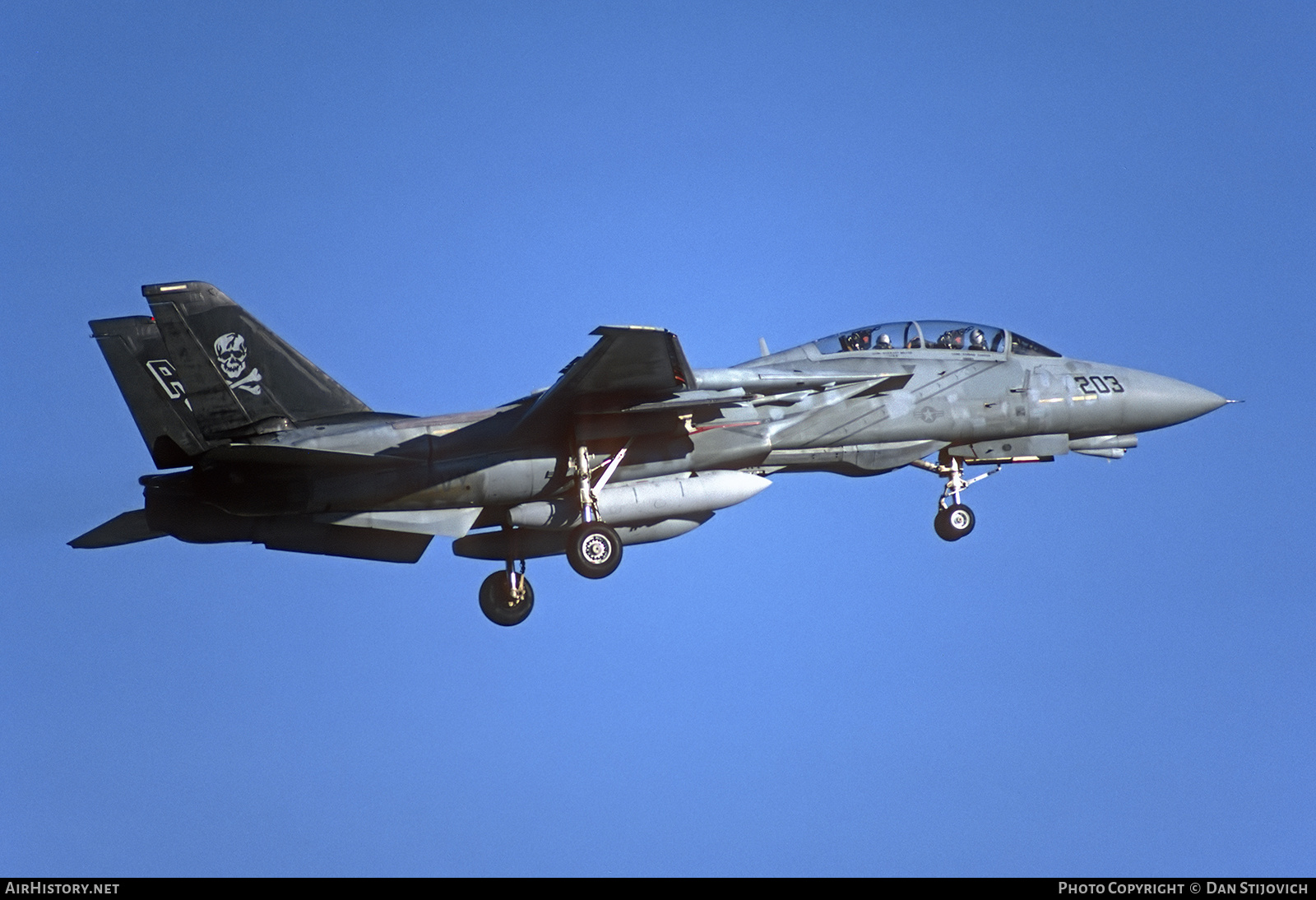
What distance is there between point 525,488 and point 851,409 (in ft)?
14.6

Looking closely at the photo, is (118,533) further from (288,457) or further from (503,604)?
(503,604)

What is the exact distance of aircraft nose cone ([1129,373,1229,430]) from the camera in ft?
67.8

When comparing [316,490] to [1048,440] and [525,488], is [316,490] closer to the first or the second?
[525,488]

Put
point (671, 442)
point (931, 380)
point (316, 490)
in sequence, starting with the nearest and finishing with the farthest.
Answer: point (316, 490), point (671, 442), point (931, 380)

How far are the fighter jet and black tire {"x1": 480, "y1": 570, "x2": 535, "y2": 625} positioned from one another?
156mm

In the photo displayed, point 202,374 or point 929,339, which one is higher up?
point 929,339

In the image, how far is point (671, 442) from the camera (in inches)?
727

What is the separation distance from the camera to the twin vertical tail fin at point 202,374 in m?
17.3

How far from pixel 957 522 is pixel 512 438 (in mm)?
6499

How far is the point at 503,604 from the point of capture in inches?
797

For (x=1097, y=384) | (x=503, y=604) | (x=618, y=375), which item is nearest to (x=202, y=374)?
(x=618, y=375)

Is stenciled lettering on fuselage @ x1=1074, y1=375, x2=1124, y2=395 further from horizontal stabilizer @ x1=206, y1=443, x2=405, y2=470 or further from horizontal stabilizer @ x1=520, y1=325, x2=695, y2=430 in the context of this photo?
horizontal stabilizer @ x1=206, y1=443, x2=405, y2=470

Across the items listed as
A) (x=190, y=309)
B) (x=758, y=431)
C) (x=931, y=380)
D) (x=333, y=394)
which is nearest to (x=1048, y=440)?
(x=931, y=380)

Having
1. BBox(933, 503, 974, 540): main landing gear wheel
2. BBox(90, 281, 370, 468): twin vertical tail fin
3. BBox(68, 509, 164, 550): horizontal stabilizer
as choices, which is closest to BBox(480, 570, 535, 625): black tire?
BBox(90, 281, 370, 468): twin vertical tail fin
